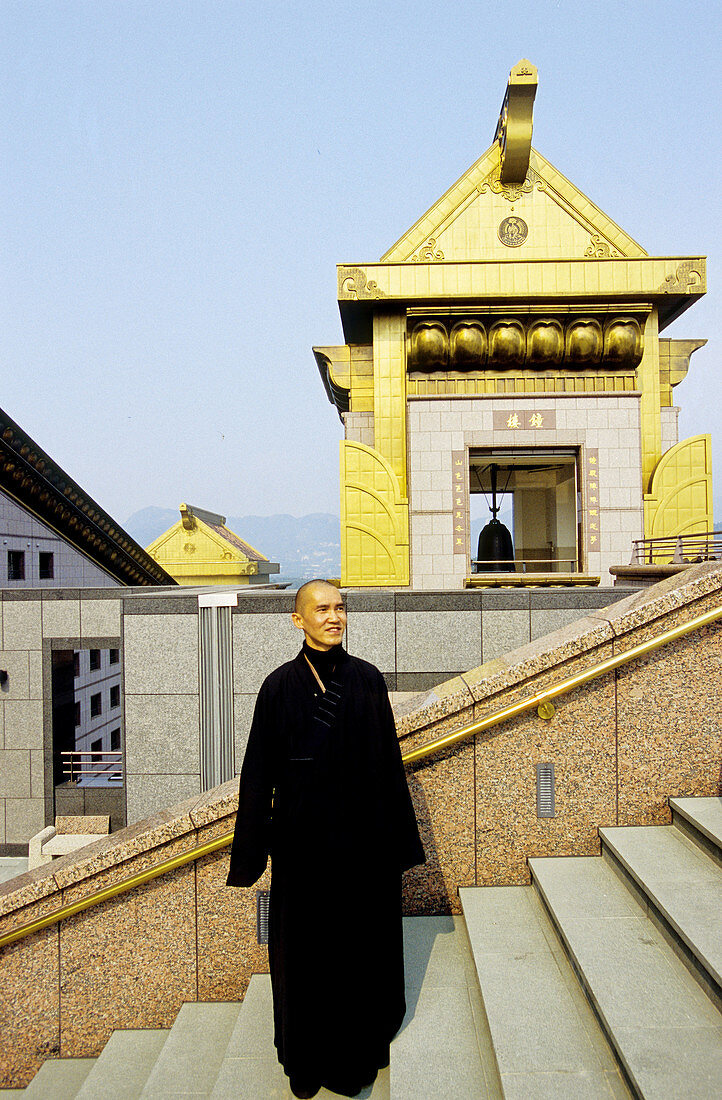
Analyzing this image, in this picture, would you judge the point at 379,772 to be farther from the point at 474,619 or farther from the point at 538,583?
the point at 538,583

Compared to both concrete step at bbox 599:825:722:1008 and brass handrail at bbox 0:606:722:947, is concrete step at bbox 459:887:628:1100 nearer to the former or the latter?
concrete step at bbox 599:825:722:1008

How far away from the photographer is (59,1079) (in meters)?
3.79

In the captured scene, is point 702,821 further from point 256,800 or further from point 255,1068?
point 255,1068

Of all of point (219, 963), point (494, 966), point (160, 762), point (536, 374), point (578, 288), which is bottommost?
point (160, 762)

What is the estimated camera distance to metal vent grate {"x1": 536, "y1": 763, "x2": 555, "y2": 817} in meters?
4.17

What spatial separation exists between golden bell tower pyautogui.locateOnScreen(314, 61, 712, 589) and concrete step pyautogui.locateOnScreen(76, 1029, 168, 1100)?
904cm

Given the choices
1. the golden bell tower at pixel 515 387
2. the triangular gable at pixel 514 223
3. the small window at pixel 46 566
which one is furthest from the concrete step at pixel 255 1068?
the small window at pixel 46 566

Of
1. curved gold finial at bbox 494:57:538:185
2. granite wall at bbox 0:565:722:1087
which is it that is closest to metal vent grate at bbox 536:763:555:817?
granite wall at bbox 0:565:722:1087

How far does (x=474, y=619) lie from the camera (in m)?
9.68

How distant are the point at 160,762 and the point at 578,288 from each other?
11435 mm

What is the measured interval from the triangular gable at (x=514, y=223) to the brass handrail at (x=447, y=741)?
36.3ft

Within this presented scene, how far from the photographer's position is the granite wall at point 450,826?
397 cm

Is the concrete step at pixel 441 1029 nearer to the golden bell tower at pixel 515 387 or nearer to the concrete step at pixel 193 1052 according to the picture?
the concrete step at pixel 193 1052

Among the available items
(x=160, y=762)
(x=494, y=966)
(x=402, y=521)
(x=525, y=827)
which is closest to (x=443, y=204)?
(x=402, y=521)
